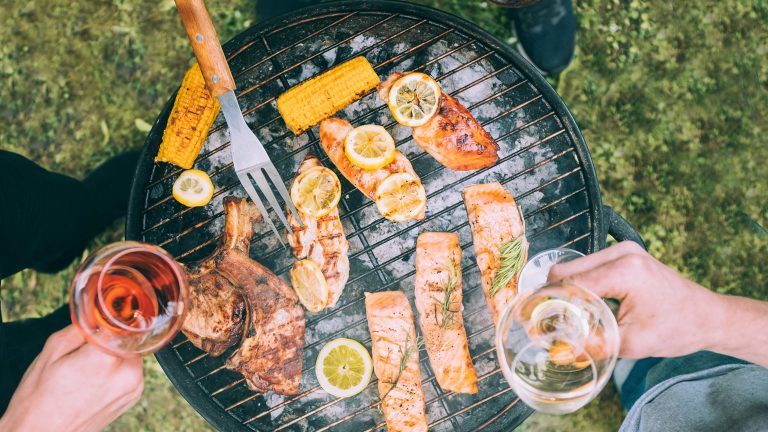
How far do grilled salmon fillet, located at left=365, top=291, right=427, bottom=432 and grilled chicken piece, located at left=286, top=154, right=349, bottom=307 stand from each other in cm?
22

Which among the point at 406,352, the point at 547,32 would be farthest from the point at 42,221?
the point at 547,32

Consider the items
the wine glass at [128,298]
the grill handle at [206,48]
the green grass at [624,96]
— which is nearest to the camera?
the wine glass at [128,298]

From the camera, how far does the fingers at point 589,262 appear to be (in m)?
2.57

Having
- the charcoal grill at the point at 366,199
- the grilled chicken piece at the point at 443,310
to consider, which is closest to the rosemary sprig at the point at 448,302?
the grilled chicken piece at the point at 443,310

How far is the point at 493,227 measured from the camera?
3371mm

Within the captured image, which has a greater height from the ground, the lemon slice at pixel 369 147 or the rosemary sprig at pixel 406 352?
the lemon slice at pixel 369 147

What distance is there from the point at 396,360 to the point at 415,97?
160 cm

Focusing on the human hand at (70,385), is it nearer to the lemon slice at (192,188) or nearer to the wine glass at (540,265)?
the lemon slice at (192,188)

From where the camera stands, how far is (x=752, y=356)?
3184 mm

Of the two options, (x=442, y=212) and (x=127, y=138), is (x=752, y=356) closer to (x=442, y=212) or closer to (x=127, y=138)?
(x=442, y=212)

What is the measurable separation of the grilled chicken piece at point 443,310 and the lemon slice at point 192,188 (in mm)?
1344

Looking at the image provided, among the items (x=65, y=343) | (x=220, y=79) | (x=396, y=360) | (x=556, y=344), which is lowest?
(x=396, y=360)

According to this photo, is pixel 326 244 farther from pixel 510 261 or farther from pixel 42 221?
pixel 42 221

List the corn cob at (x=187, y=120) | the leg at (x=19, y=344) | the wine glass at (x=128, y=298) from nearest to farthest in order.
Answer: the wine glass at (x=128, y=298), the corn cob at (x=187, y=120), the leg at (x=19, y=344)
